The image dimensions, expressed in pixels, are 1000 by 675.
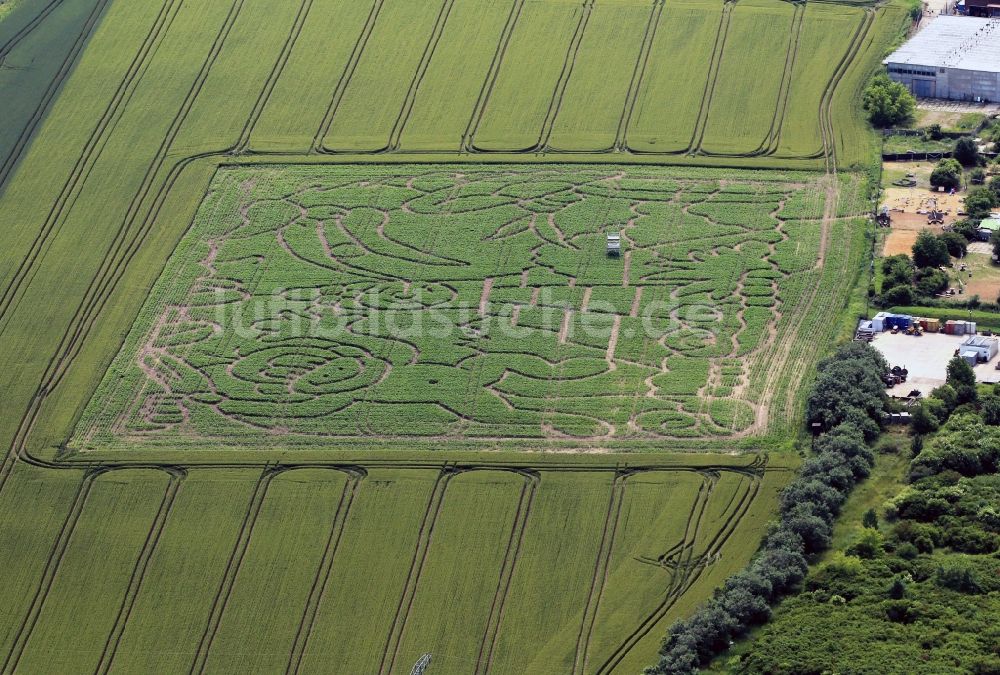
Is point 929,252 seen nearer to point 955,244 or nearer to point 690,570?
point 955,244

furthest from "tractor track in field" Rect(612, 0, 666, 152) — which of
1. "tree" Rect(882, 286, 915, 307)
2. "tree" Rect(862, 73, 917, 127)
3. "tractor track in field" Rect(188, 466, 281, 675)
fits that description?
"tractor track in field" Rect(188, 466, 281, 675)

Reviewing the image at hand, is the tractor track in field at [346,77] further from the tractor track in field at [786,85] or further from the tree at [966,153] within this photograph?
the tree at [966,153]

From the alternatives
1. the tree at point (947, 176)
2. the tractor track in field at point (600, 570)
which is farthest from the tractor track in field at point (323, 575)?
the tree at point (947, 176)

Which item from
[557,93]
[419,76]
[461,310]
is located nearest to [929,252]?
[461,310]

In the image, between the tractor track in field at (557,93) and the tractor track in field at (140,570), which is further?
the tractor track in field at (557,93)

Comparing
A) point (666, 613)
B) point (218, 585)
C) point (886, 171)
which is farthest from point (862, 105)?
point (218, 585)

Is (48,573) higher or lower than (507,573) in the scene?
lower
